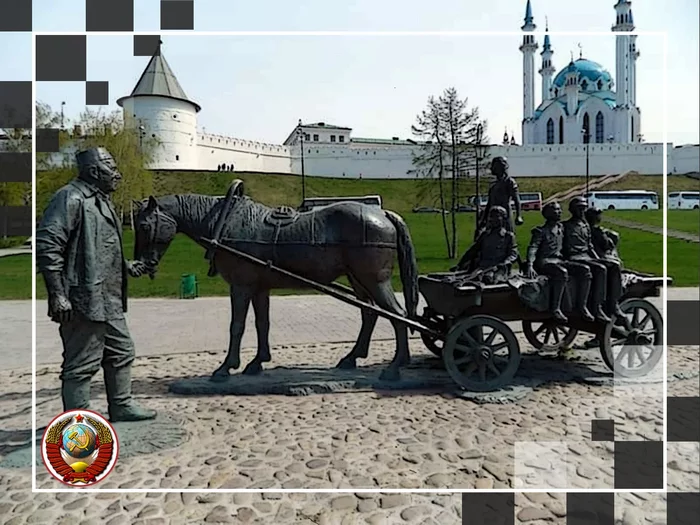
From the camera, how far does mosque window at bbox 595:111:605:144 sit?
218 ft

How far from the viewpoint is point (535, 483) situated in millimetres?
3730

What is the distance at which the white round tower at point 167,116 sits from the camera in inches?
1759

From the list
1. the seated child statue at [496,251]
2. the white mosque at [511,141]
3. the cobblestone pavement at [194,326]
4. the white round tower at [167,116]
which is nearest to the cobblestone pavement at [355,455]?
the seated child statue at [496,251]

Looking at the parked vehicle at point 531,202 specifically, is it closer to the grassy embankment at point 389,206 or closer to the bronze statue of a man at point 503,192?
Result: the grassy embankment at point 389,206

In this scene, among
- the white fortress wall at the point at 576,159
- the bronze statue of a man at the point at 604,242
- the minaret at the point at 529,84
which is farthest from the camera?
the minaret at the point at 529,84

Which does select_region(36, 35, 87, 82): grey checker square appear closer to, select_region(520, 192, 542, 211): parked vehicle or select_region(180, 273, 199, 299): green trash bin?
select_region(180, 273, 199, 299): green trash bin

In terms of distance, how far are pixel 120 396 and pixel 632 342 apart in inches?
190

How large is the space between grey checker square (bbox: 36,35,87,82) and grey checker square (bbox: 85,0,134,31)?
0.16m

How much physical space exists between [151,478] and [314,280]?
2.48 meters

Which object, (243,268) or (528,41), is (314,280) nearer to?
(243,268)

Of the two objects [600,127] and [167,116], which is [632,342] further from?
[600,127]

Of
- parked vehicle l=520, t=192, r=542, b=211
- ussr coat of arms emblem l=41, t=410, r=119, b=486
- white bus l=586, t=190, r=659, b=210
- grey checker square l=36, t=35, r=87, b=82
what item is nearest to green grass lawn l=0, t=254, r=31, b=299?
grey checker square l=36, t=35, r=87, b=82

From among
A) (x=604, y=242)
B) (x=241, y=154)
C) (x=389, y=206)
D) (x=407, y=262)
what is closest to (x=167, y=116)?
(x=241, y=154)

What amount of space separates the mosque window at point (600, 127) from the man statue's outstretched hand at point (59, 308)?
232ft
